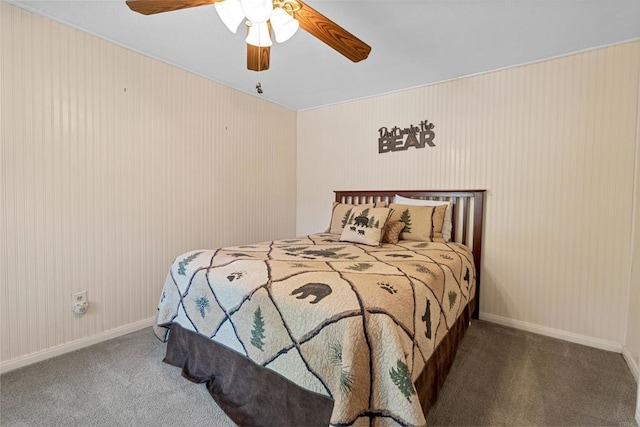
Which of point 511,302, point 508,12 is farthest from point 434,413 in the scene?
point 508,12

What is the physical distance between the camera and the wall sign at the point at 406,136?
3018mm

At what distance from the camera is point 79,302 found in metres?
2.15

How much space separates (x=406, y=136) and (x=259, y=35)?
199cm

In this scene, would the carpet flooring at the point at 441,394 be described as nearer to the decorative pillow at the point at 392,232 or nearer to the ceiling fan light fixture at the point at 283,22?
the decorative pillow at the point at 392,232

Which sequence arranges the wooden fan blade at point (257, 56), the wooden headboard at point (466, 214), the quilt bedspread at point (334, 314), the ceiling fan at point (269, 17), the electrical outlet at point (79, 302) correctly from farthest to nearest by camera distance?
the wooden headboard at point (466, 214) → the electrical outlet at point (79, 302) → the wooden fan blade at point (257, 56) → the ceiling fan at point (269, 17) → the quilt bedspread at point (334, 314)

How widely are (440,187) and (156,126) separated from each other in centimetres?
267

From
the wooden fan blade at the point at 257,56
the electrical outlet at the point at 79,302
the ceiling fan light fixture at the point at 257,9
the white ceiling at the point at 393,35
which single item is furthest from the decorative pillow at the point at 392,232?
the electrical outlet at the point at 79,302

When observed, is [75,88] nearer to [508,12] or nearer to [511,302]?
[508,12]

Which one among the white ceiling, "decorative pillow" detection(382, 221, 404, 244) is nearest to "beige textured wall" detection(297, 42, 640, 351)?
the white ceiling

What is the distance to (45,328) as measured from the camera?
2.02m

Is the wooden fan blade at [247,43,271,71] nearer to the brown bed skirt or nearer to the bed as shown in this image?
the bed

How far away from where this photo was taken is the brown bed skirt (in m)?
1.27

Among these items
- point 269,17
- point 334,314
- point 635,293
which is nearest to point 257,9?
point 269,17

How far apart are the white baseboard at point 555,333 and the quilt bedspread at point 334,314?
888 mm
